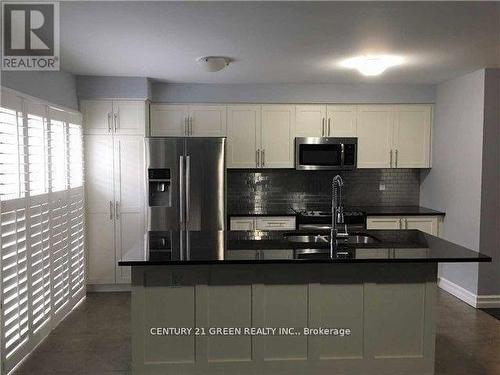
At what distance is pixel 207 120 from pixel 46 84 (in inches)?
74.0

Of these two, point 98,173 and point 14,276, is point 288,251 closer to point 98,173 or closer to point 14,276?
point 14,276

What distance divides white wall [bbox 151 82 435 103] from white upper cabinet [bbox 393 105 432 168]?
5.2 inches

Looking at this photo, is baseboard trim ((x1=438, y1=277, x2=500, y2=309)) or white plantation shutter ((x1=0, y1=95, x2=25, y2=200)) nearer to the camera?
white plantation shutter ((x1=0, y1=95, x2=25, y2=200))

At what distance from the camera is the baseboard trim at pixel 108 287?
476 cm

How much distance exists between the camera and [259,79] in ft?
15.5

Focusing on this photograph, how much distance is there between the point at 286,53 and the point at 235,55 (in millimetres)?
442

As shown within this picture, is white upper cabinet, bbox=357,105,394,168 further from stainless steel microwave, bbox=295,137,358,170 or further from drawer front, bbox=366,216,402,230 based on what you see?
drawer front, bbox=366,216,402,230

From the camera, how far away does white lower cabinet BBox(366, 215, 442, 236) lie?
16.0ft

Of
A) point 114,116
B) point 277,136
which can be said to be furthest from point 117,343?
point 277,136

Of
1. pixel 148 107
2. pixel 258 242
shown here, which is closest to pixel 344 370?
pixel 258 242

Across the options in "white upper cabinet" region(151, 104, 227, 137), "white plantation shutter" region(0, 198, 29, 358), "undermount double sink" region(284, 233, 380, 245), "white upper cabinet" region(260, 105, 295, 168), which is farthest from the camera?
"white upper cabinet" region(260, 105, 295, 168)

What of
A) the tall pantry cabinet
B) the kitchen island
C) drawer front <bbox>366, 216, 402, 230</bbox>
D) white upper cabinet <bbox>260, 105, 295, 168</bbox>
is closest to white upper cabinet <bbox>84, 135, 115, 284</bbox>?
the tall pantry cabinet

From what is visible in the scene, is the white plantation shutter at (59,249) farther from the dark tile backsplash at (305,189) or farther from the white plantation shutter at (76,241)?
the dark tile backsplash at (305,189)

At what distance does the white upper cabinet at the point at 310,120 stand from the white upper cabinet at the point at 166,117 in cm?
136
